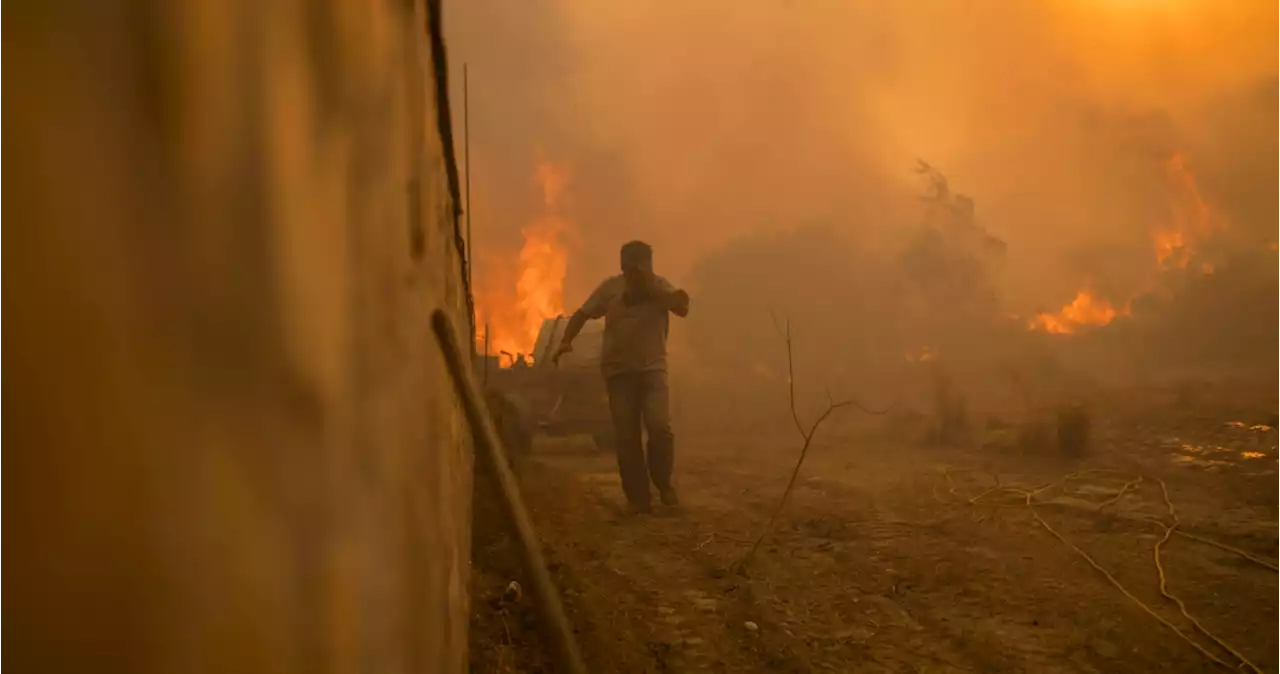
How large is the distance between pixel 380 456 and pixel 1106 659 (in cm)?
267

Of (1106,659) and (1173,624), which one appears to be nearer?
(1106,659)

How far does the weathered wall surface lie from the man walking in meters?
4.08

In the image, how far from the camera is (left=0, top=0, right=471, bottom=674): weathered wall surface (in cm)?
34

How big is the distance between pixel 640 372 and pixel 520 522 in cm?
359

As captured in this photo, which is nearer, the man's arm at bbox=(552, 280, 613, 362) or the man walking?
the man walking

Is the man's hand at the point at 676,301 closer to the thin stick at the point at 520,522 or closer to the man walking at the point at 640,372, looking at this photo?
the man walking at the point at 640,372

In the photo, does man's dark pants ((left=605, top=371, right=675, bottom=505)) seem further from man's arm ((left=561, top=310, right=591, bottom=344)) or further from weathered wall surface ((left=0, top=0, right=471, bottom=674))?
weathered wall surface ((left=0, top=0, right=471, bottom=674))

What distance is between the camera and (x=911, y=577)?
3.36 meters

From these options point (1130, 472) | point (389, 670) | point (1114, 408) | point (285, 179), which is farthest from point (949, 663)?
point (1114, 408)

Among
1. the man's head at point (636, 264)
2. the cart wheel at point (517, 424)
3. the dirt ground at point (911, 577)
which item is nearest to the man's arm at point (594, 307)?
the man's head at point (636, 264)

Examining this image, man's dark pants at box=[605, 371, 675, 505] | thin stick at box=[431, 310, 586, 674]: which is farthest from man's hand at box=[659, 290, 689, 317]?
thin stick at box=[431, 310, 586, 674]

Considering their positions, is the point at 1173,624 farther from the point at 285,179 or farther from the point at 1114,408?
the point at 1114,408

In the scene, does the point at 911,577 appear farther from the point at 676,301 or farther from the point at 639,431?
the point at 676,301

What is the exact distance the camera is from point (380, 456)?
88 cm
